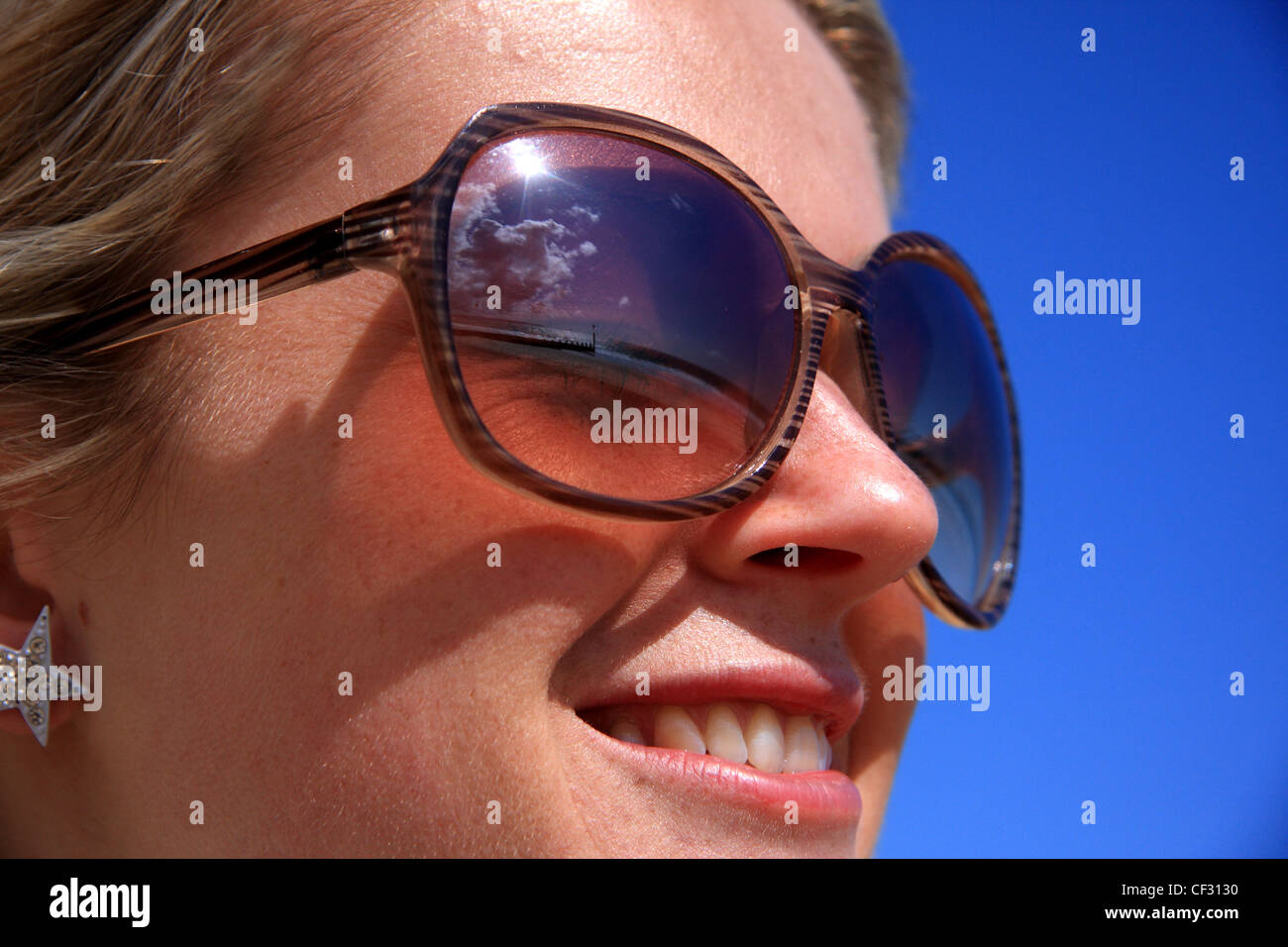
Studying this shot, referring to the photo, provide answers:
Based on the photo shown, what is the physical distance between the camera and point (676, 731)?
1275 millimetres

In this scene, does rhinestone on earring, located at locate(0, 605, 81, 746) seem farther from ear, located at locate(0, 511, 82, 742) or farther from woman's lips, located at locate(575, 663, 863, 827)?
woman's lips, located at locate(575, 663, 863, 827)

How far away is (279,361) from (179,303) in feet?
0.54

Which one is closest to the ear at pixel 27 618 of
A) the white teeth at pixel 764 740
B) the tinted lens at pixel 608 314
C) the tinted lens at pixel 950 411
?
the tinted lens at pixel 608 314

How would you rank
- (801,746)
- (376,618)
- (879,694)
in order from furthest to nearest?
(879,694), (801,746), (376,618)

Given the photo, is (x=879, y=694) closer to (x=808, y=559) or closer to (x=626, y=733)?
(x=808, y=559)

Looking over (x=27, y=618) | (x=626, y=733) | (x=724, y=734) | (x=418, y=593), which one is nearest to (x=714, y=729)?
(x=724, y=734)

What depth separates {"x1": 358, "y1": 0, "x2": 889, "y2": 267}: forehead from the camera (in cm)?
127

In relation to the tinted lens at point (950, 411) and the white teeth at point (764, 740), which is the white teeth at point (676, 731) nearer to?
the white teeth at point (764, 740)

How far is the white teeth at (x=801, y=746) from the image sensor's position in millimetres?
1415

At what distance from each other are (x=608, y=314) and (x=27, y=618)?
955mm

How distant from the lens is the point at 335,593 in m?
1.16

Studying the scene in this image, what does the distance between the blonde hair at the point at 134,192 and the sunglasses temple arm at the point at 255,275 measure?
32 mm

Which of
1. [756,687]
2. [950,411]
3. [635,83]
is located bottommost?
[756,687]
